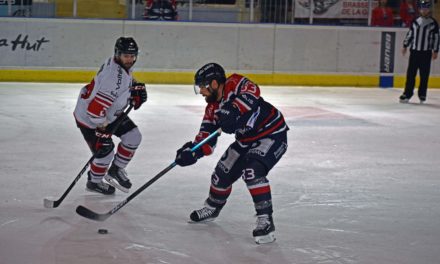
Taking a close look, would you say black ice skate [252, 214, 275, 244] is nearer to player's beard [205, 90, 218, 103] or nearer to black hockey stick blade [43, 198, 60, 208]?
player's beard [205, 90, 218, 103]

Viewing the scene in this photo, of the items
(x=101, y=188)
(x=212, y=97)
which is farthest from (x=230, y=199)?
(x=212, y=97)

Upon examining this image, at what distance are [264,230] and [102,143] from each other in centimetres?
146

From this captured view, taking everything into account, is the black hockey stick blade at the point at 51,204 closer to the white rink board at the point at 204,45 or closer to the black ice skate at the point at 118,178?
the black ice skate at the point at 118,178

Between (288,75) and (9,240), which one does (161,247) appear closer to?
(9,240)

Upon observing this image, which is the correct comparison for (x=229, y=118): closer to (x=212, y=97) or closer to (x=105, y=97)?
(x=212, y=97)

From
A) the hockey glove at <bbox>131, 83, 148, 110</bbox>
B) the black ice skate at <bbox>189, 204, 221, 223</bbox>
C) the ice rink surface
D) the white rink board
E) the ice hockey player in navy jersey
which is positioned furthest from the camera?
the white rink board

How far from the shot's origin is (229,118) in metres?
4.80

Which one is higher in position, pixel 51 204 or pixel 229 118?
pixel 229 118

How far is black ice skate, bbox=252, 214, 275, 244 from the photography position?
4926 mm

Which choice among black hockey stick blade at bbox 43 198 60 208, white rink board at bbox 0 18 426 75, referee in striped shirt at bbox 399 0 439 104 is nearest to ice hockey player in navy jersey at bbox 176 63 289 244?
black hockey stick blade at bbox 43 198 60 208

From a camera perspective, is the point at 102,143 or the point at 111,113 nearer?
the point at 102,143

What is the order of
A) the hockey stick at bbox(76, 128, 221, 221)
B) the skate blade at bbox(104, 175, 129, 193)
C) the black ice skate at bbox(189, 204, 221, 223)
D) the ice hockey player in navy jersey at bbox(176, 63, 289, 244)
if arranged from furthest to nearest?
the skate blade at bbox(104, 175, 129, 193) < the black ice skate at bbox(189, 204, 221, 223) < the hockey stick at bbox(76, 128, 221, 221) < the ice hockey player in navy jersey at bbox(176, 63, 289, 244)

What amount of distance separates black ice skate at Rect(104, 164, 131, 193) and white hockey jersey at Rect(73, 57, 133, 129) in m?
0.33

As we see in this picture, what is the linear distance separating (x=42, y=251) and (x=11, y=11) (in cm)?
936
